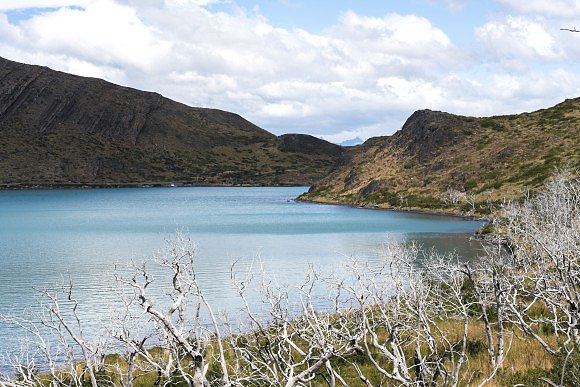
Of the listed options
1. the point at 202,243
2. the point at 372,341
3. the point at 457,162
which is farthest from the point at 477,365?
the point at 457,162

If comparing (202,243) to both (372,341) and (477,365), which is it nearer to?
(372,341)

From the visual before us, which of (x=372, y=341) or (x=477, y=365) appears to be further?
(x=372, y=341)

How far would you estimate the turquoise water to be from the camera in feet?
128

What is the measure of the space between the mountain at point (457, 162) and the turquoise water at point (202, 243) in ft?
35.4

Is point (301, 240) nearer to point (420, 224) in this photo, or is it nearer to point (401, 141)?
point (420, 224)

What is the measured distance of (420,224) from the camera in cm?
Result: 8269

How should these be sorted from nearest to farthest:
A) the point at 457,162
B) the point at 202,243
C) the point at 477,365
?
1. the point at 477,365
2. the point at 202,243
3. the point at 457,162

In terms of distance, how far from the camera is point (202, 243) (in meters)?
64.0

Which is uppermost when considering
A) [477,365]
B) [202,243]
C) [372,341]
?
[477,365]

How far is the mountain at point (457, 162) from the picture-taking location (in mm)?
99875

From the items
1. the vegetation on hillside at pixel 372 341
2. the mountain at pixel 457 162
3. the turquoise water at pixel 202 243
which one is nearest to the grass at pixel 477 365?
the vegetation on hillside at pixel 372 341

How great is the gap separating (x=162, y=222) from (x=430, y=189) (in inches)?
2084

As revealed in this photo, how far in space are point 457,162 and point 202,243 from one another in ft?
240

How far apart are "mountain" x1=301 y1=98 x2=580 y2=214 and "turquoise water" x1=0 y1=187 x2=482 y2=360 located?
35.4ft
